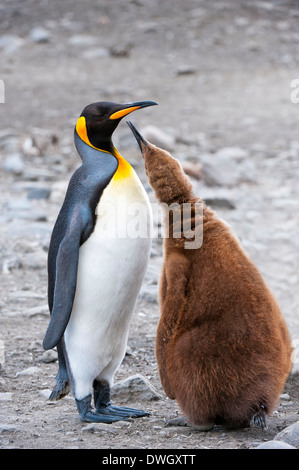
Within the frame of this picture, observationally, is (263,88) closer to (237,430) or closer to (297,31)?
(297,31)

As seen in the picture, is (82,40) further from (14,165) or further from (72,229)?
(72,229)

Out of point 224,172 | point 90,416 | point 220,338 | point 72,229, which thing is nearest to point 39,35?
point 224,172

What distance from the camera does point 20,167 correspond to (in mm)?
7473

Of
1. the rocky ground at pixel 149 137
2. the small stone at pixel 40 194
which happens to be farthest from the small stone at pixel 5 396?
the small stone at pixel 40 194

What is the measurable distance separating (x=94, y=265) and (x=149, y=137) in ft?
18.0

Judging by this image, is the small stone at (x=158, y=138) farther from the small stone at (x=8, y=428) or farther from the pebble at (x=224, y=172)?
the small stone at (x=8, y=428)

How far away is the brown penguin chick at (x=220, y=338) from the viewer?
8.23 ft

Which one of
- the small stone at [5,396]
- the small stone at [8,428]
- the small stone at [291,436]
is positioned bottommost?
the small stone at [5,396]

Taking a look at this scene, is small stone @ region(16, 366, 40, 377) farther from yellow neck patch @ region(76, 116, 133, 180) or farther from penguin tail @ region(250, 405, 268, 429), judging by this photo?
penguin tail @ region(250, 405, 268, 429)

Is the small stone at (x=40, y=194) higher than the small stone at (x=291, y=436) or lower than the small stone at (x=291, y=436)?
lower

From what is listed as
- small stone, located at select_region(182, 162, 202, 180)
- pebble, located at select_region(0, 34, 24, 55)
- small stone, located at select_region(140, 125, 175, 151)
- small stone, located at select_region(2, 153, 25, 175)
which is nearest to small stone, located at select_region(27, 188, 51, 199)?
small stone, located at select_region(2, 153, 25, 175)

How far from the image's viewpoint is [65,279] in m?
2.71

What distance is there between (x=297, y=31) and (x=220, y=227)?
37.8 ft

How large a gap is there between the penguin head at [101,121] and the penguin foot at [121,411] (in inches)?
37.0
